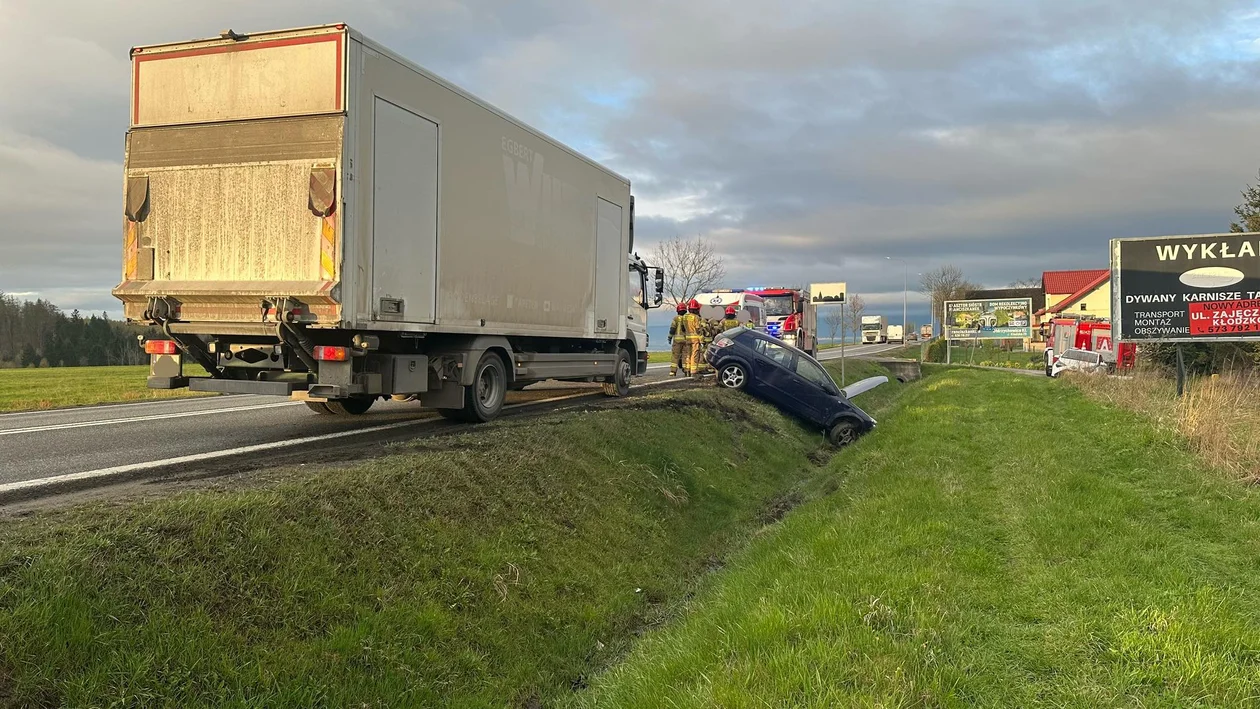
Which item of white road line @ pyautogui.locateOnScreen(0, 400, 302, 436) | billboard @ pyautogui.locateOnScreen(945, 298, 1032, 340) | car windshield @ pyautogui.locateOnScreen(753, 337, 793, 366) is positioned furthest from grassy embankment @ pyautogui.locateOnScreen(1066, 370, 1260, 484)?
billboard @ pyautogui.locateOnScreen(945, 298, 1032, 340)

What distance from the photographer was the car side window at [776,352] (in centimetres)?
1480

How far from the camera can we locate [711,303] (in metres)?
26.2

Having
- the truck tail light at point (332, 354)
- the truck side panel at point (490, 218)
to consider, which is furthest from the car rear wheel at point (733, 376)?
the truck tail light at point (332, 354)

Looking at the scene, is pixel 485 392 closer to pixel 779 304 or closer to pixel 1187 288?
pixel 1187 288

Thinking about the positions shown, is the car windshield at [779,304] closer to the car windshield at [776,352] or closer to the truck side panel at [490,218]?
the car windshield at [776,352]

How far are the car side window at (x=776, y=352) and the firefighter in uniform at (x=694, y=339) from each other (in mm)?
4082

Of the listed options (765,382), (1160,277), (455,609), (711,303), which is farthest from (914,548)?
(711,303)

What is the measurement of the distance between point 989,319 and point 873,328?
161ft

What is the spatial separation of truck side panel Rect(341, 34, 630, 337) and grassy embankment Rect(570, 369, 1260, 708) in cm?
444

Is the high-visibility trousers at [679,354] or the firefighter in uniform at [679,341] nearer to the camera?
the firefighter in uniform at [679,341]

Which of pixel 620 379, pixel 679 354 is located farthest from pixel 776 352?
pixel 679 354

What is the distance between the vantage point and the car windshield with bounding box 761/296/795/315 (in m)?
30.4

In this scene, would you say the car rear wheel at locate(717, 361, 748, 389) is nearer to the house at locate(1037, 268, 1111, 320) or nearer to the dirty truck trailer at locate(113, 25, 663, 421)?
the dirty truck trailer at locate(113, 25, 663, 421)

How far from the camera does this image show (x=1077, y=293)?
63.3 metres
